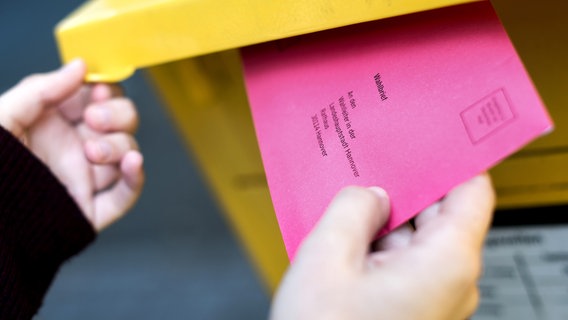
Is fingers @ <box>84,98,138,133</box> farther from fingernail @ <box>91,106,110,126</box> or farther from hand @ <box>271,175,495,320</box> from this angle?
hand @ <box>271,175,495,320</box>

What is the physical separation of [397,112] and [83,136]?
1.48 ft

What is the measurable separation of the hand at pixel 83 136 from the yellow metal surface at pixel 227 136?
0.07 m

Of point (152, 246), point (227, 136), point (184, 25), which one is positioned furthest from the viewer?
point (152, 246)

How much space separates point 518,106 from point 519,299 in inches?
14.8

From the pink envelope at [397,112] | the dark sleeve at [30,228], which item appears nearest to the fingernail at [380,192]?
the pink envelope at [397,112]

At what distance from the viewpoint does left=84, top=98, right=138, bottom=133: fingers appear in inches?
26.4

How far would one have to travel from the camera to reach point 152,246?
1.67 metres

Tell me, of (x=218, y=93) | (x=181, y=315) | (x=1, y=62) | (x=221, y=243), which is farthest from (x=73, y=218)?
(x=1, y=62)

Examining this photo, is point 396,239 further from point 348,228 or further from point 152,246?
point 152,246

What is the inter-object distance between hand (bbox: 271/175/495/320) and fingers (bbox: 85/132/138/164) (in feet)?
1.20

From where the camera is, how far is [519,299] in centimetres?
67

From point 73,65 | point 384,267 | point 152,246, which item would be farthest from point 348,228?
point 152,246

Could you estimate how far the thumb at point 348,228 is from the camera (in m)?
0.38

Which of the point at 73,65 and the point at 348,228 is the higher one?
the point at 73,65
